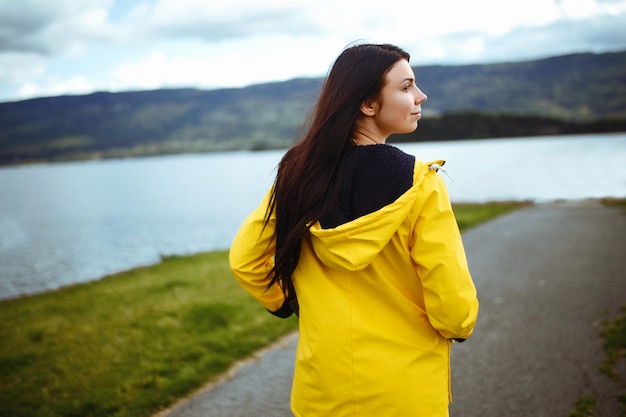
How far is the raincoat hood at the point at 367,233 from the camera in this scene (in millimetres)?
1664

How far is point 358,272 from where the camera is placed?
1.92 m

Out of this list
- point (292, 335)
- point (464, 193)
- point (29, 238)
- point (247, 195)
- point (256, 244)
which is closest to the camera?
point (256, 244)

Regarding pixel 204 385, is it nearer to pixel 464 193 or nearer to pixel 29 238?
pixel 29 238

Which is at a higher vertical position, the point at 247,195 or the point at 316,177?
the point at 316,177

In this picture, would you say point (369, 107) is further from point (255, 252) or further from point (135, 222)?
point (135, 222)

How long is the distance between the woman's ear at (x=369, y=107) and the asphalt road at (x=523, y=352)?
10.6 feet

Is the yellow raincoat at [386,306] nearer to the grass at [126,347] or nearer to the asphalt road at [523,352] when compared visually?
the asphalt road at [523,352]

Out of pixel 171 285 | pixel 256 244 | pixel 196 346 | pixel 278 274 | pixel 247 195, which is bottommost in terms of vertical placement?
pixel 247 195

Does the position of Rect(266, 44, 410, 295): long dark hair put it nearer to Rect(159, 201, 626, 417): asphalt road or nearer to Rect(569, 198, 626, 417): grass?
Rect(159, 201, 626, 417): asphalt road

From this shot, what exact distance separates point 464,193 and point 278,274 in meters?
34.3

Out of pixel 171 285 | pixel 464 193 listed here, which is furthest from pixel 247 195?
pixel 171 285

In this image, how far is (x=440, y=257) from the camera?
1704 mm

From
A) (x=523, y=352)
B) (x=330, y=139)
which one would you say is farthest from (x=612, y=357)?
(x=330, y=139)

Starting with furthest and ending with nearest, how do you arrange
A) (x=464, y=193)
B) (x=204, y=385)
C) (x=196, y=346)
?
(x=464, y=193) < (x=196, y=346) < (x=204, y=385)
